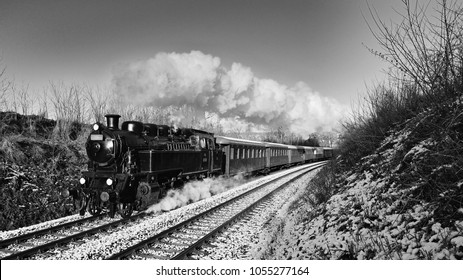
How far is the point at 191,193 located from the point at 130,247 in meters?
6.62

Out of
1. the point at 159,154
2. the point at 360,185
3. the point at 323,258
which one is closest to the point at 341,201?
the point at 360,185

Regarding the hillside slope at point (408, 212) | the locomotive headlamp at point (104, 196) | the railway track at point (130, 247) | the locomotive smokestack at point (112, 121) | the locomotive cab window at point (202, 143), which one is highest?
the locomotive smokestack at point (112, 121)

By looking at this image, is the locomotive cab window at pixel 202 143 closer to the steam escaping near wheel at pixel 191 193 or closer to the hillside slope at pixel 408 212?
the steam escaping near wheel at pixel 191 193

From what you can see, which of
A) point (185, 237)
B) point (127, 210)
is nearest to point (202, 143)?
point (127, 210)

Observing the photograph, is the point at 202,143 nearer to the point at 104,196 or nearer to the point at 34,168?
the point at 104,196

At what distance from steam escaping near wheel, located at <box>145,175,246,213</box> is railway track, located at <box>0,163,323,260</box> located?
3.45ft

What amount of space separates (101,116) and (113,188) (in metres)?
10.00

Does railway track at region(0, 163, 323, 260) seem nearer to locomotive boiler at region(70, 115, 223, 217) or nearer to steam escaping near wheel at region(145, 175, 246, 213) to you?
locomotive boiler at region(70, 115, 223, 217)

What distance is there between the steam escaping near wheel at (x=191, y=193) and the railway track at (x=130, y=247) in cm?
105

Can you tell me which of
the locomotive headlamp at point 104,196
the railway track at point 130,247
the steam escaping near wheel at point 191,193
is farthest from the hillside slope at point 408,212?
the steam escaping near wheel at point 191,193

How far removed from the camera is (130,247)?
22.1 feet

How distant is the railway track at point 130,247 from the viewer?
683 cm

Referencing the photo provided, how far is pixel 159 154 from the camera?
10.9 m
